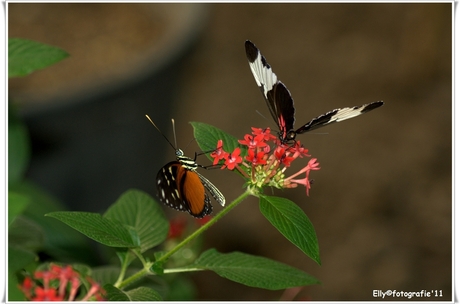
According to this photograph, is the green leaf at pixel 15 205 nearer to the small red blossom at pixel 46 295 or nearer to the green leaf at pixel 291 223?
the small red blossom at pixel 46 295

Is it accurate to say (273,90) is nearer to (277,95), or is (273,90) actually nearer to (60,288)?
(277,95)

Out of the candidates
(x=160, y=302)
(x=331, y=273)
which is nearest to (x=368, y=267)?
(x=331, y=273)

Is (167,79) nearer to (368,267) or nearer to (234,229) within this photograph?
(234,229)

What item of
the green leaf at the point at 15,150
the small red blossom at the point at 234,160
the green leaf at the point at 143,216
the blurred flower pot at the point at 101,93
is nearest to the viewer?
the small red blossom at the point at 234,160

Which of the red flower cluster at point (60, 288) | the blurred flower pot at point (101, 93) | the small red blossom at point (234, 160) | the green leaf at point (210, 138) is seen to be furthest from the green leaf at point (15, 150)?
the small red blossom at point (234, 160)

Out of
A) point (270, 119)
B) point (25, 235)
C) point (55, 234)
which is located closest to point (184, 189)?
point (25, 235)
